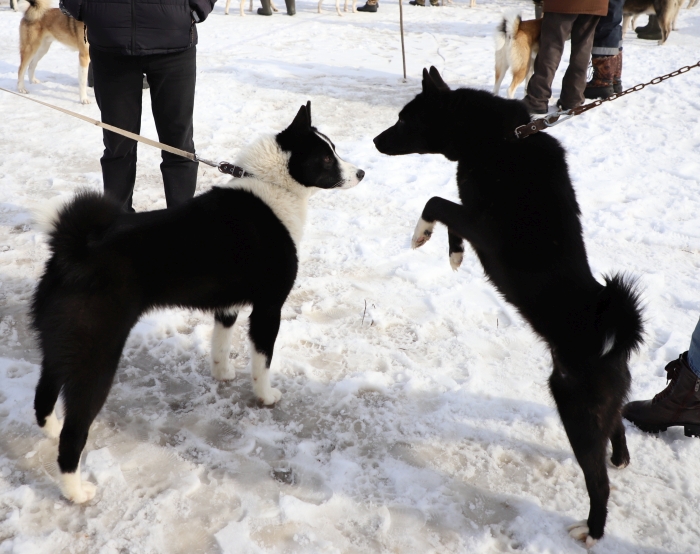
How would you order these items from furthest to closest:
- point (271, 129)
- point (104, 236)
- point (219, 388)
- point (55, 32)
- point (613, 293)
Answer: point (55, 32), point (271, 129), point (219, 388), point (104, 236), point (613, 293)

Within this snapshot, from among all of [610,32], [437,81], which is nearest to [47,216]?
[437,81]

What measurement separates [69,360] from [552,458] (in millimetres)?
1798

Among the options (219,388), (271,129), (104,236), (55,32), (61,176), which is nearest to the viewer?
(104,236)

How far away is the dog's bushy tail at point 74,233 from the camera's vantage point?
5.85ft

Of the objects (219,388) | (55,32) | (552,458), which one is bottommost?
(552,458)

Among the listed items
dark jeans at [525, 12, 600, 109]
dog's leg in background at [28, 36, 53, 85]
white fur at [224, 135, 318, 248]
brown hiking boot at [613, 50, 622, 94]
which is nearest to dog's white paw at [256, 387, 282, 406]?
white fur at [224, 135, 318, 248]

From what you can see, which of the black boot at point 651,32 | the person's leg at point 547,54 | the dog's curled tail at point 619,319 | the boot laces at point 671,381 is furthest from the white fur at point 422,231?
the black boot at point 651,32

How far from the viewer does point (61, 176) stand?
4387mm

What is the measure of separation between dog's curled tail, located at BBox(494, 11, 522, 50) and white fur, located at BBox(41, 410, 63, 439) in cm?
650

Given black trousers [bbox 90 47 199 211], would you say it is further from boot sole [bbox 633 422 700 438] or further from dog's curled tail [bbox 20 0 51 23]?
dog's curled tail [bbox 20 0 51 23]

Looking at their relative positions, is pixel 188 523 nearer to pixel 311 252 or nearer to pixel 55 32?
pixel 311 252

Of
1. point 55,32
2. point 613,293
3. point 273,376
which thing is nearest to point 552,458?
point 613,293

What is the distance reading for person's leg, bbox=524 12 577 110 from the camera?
601cm

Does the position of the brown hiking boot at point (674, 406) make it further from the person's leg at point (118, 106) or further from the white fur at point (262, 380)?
the person's leg at point (118, 106)
